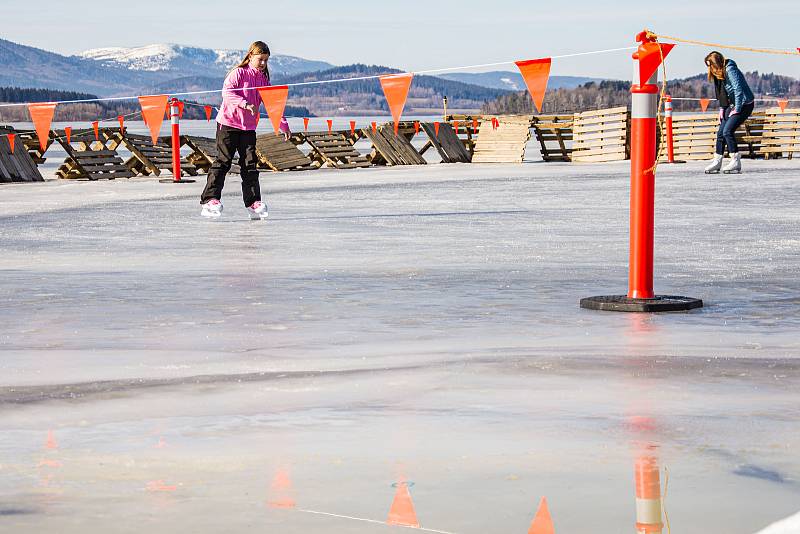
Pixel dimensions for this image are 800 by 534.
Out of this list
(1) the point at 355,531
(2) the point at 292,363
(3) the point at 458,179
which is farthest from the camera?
(3) the point at 458,179

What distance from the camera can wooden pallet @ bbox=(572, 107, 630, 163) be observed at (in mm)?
33812

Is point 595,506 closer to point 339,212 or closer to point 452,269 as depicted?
point 452,269

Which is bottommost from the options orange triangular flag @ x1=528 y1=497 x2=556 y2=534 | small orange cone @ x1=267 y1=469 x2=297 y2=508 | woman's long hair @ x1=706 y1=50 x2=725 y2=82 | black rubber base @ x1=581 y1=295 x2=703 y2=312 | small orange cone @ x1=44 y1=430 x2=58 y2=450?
black rubber base @ x1=581 y1=295 x2=703 y2=312

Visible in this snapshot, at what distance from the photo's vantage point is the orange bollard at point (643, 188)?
8.67m

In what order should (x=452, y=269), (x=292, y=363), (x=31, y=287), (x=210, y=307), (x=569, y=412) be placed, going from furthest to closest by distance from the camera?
(x=452, y=269) < (x=31, y=287) < (x=210, y=307) < (x=292, y=363) < (x=569, y=412)

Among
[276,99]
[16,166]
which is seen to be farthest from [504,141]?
[276,99]

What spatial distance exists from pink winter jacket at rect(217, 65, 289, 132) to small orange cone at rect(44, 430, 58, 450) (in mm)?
10813

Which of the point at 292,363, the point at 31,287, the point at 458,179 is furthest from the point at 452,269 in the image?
the point at 458,179

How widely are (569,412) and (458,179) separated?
20491 millimetres

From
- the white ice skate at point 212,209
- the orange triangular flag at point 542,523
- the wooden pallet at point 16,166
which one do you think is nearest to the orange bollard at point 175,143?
the wooden pallet at point 16,166

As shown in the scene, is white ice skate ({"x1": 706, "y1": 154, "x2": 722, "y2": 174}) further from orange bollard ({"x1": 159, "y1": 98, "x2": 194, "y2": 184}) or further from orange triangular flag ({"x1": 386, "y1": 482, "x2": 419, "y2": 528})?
orange triangular flag ({"x1": 386, "y1": 482, "x2": 419, "y2": 528})

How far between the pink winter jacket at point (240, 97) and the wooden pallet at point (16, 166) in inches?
462

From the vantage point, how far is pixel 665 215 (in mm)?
16047

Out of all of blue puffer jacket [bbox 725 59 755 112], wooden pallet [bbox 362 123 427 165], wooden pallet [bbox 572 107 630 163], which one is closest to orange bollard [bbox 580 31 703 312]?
blue puffer jacket [bbox 725 59 755 112]
